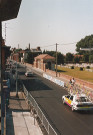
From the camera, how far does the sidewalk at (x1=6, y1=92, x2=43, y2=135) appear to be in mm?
13344

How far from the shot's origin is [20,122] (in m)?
15.4

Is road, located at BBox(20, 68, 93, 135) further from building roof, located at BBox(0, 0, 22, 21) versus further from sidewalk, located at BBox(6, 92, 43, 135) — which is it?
building roof, located at BBox(0, 0, 22, 21)

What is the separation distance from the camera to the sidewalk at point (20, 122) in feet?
43.8

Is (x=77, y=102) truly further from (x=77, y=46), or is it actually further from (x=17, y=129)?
(x=77, y=46)

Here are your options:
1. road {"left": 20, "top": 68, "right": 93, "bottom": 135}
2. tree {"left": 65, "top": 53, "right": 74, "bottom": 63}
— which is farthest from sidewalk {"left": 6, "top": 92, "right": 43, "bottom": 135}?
tree {"left": 65, "top": 53, "right": 74, "bottom": 63}

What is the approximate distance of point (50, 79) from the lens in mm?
46594

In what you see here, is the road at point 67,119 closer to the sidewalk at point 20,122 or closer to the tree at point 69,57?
the sidewalk at point 20,122

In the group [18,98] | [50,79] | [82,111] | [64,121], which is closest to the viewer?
[64,121]

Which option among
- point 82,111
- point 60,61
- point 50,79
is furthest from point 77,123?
point 60,61

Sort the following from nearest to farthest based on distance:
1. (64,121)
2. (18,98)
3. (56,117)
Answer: (64,121) → (56,117) → (18,98)

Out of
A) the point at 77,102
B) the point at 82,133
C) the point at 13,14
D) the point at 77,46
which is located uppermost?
the point at 77,46

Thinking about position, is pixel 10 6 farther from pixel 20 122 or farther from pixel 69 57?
pixel 69 57

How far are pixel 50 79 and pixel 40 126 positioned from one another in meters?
31.7

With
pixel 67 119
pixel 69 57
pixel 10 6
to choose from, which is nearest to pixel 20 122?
pixel 67 119
